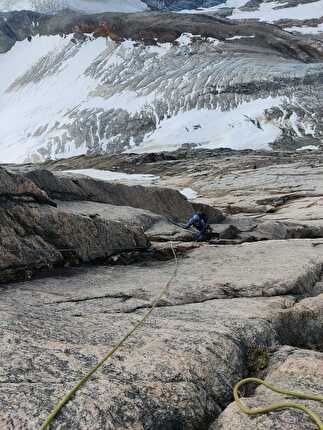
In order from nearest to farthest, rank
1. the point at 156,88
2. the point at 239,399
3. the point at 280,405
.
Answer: the point at 280,405 < the point at 239,399 < the point at 156,88

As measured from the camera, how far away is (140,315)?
7852mm

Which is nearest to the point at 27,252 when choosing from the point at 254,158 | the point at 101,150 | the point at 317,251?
the point at 317,251

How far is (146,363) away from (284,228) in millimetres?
14887

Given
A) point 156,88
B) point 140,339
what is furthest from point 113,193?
point 156,88

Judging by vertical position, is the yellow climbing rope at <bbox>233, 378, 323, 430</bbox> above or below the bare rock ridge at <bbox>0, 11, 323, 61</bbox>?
below

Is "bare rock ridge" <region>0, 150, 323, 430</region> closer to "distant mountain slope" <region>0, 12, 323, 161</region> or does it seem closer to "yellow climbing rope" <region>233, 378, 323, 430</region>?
"yellow climbing rope" <region>233, 378, 323, 430</region>

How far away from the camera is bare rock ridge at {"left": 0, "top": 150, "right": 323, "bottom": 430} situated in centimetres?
509

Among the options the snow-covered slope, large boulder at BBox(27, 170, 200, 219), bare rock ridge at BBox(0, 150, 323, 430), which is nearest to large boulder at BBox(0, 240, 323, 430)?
bare rock ridge at BBox(0, 150, 323, 430)

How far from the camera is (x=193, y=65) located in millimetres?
83250

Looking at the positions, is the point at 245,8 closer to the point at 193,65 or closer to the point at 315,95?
the point at 193,65

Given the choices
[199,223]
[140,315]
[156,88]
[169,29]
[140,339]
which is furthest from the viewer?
[169,29]

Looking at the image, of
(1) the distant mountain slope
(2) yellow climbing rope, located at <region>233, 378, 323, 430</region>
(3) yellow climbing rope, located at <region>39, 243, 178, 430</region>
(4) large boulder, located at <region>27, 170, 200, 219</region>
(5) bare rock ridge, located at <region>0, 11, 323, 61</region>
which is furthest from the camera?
(5) bare rock ridge, located at <region>0, 11, 323, 61</region>

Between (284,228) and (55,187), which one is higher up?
(55,187)

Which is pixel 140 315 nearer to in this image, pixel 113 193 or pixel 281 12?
pixel 113 193
